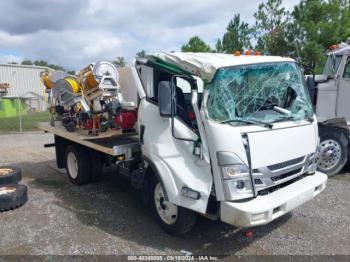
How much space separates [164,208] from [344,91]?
5.08m

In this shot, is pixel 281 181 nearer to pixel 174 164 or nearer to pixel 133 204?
pixel 174 164

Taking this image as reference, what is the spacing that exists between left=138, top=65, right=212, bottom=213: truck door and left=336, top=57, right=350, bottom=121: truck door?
180 inches

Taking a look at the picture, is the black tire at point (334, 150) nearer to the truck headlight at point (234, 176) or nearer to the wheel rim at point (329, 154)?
the wheel rim at point (329, 154)

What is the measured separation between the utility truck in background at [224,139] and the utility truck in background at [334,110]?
108 inches

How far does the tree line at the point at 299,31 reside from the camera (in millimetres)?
14453

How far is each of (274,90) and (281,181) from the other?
1.21m

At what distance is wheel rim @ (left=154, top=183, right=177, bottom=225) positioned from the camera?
3926 millimetres

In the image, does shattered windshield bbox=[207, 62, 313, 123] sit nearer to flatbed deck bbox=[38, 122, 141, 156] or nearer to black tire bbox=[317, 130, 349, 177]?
flatbed deck bbox=[38, 122, 141, 156]

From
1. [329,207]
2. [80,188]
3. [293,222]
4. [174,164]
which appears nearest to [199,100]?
[174,164]

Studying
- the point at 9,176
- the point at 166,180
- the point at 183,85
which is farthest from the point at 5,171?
the point at 183,85

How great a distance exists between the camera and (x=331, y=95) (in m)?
6.93

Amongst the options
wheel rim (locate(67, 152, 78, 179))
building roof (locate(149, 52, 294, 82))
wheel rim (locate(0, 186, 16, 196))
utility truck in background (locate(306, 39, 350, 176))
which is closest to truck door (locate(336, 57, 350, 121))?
utility truck in background (locate(306, 39, 350, 176))

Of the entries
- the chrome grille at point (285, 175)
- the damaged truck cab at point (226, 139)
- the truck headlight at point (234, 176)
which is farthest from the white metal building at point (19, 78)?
the truck headlight at point (234, 176)

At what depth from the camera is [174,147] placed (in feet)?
12.2
